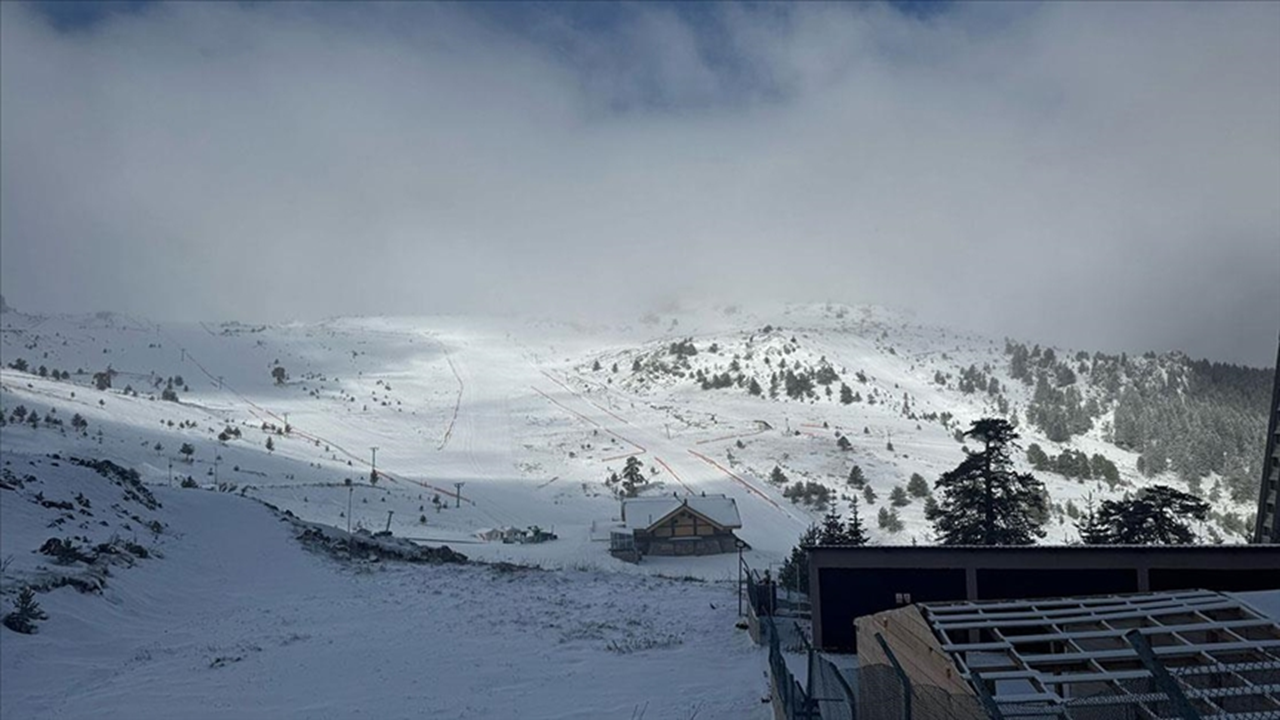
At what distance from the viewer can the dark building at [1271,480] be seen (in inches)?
682

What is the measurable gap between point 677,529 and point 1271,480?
39028 mm

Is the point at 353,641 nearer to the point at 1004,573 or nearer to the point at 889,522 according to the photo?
the point at 1004,573

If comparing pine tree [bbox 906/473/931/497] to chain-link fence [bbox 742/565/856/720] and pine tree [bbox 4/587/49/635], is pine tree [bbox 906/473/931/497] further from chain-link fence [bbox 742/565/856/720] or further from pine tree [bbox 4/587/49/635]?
pine tree [bbox 4/587/49/635]

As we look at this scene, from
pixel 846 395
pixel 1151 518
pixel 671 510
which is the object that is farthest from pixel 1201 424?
pixel 1151 518

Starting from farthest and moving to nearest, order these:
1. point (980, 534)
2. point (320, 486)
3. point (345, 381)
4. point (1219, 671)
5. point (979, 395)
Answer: point (979, 395), point (345, 381), point (320, 486), point (980, 534), point (1219, 671)

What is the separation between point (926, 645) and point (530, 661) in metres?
12.2

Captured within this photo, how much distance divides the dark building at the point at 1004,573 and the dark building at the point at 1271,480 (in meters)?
1.60

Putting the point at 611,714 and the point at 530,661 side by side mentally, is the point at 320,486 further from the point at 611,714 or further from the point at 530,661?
the point at 611,714

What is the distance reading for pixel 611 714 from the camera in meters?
14.4

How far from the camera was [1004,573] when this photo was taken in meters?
19.5

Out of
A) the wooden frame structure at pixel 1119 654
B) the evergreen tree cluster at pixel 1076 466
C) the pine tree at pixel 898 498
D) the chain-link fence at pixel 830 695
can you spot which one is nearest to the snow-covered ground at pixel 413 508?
the pine tree at pixel 898 498

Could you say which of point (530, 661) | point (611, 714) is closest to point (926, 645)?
point (611, 714)

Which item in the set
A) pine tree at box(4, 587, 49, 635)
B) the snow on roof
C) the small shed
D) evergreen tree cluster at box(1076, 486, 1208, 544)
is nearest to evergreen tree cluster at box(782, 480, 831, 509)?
the snow on roof

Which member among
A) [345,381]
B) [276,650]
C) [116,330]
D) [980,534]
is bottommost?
[276,650]
